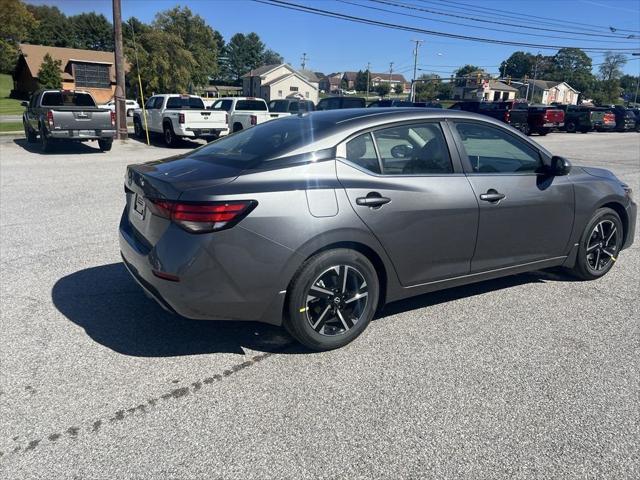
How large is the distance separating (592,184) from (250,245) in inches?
138

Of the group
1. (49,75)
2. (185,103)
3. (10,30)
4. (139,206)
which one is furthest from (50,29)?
(139,206)

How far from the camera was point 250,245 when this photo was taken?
123 inches

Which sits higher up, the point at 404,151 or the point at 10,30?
the point at 10,30

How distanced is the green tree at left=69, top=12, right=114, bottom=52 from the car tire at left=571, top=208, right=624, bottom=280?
122 metres

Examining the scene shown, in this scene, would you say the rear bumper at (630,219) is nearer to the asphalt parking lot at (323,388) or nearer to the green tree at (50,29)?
the asphalt parking lot at (323,388)

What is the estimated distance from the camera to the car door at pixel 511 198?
13.5 ft

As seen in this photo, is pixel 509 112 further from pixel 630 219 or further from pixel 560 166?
pixel 560 166

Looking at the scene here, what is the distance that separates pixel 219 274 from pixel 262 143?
45.7 inches

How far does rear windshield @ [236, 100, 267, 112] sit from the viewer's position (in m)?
19.5

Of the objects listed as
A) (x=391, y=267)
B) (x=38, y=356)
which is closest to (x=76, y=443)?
(x=38, y=356)

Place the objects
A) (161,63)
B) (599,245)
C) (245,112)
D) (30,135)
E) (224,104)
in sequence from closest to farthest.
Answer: (599,245) < (30,135) < (245,112) < (224,104) < (161,63)

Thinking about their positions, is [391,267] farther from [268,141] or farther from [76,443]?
[76,443]

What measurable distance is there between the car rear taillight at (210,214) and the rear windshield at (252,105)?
17138 mm

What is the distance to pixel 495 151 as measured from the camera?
4520mm
